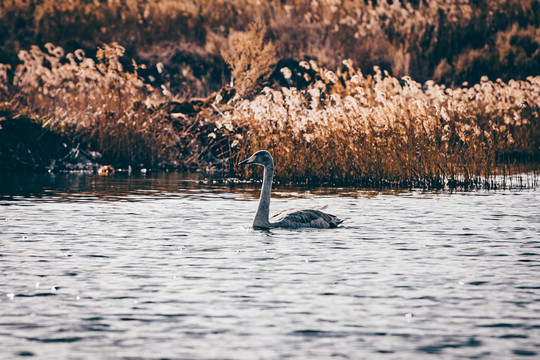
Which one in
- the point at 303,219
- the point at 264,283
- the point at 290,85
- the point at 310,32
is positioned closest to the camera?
the point at 264,283

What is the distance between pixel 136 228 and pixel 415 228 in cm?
386

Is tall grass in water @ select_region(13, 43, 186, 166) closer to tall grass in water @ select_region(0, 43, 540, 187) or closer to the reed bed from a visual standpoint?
tall grass in water @ select_region(0, 43, 540, 187)

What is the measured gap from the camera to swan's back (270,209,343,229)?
14297mm

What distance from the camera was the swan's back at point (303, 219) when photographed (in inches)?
563

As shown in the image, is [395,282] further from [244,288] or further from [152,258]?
[152,258]

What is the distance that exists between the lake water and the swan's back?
6.5 inches

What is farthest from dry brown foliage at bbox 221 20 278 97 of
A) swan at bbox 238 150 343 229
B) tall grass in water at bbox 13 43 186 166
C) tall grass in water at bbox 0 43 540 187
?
swan at bbox 238 150 343 229

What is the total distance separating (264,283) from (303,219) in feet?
15.0

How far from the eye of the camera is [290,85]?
1485 inches

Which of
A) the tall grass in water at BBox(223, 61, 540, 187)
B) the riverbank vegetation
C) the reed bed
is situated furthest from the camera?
the reed bed

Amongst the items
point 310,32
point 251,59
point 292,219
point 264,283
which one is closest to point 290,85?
point 251,59

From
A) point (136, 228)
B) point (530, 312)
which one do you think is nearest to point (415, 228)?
point (136, 228)

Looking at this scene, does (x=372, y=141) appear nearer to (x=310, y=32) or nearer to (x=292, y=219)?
(x=292, y=219)

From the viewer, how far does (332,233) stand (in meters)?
14.0
